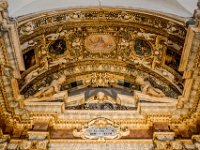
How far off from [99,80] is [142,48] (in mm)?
1781

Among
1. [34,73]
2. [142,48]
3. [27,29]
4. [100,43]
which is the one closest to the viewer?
[27,29]

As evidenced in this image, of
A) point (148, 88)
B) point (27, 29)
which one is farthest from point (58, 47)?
point (148, 88)

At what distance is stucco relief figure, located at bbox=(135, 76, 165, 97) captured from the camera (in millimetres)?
9500

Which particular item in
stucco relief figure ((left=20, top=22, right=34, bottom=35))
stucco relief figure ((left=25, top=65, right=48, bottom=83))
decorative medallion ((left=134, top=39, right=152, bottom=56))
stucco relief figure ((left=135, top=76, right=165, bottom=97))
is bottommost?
stucco relief figure ((left=135, top=76, right=165, bottom=97))

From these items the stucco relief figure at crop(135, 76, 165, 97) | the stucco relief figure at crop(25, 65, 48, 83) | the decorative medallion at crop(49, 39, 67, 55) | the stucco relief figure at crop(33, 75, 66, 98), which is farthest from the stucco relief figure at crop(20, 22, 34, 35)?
the stucco relief figure at crop(135, 76, 165, 97)

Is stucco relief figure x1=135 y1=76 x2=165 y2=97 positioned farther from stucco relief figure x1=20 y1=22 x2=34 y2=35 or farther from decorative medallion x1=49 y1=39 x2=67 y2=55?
stucco relief figure x1=20 y1=22 x2=34 y2=35

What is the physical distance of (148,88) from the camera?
384 inches

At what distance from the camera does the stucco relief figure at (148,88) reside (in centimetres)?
950

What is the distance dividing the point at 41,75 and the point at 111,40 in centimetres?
255

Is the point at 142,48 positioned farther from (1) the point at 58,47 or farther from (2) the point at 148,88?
(1) the point at 58,47

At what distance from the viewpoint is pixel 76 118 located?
8789 mm

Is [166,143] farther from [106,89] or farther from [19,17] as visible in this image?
[19,17]

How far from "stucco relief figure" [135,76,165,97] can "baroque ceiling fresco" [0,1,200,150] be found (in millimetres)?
31

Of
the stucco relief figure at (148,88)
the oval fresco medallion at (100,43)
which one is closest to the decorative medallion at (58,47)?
the oval fresco medallion at (100,43)
